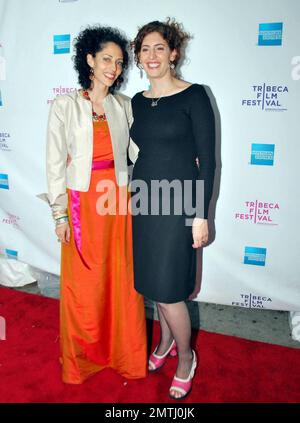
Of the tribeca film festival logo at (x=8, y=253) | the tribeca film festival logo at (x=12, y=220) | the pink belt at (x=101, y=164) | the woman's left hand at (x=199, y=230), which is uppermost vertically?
the pink belt at (x=101, y=164)

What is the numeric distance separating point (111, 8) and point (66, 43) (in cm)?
39

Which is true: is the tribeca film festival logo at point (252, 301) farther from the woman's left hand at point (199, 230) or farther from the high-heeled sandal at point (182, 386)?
the woman's left hand at point (199, 230)

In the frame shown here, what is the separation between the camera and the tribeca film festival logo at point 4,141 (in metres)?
2.78

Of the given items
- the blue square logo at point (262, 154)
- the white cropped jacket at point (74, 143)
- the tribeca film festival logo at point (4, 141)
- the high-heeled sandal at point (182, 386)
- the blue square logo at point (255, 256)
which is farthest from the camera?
the tribeca film festival logo at point (4, 141)

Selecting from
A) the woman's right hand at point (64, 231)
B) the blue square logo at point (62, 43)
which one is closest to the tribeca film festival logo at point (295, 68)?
the blue square logo at point (62, 43)

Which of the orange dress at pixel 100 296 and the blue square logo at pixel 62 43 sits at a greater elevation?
the blue square logo at pixel 62 43

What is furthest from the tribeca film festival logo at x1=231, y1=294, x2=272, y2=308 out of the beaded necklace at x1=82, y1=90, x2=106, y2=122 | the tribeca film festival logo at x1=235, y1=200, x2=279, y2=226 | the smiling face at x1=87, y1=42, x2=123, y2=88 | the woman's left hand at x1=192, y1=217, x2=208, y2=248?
the smiling face at x1=87, y1=42, x2=123, y2=88

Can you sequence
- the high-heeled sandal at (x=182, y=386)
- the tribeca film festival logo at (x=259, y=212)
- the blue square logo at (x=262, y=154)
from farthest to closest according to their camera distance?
the tribeca film festival logo at (x=259, y=212), the blue square logo at (x=262, y=154), the high-heeled sandal at (x=182, y=386)

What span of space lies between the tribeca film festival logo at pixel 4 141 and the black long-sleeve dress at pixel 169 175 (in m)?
1.43

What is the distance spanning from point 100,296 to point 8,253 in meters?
1.55

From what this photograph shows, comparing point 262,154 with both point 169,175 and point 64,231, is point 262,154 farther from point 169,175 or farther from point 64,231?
point 64,231

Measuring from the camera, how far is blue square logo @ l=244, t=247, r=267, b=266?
2521 millimetres

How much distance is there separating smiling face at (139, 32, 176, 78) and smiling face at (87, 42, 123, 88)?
0.13 metres
